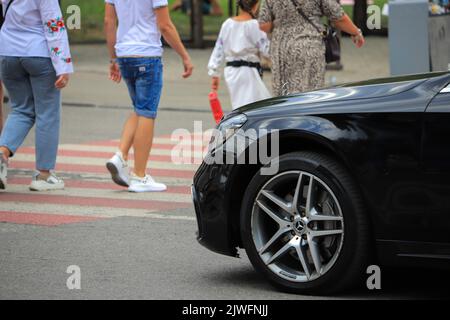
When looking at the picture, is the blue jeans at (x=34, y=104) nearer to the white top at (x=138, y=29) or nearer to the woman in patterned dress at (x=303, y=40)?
the white top at (x=138, y=29)

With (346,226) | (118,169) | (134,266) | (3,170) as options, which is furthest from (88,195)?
(346,226)

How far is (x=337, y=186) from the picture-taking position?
5.73m

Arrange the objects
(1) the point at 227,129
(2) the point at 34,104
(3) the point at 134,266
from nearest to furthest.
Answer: (1) the point at 227,129 < (3) the point at 134,266 < (2) the point at 34,104

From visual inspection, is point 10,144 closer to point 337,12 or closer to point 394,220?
point 337,12

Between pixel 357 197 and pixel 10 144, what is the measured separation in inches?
183

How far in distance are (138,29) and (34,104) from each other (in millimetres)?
1116

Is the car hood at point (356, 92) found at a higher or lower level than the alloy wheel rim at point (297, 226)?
higher

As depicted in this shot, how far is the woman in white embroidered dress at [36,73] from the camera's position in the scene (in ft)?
31.1

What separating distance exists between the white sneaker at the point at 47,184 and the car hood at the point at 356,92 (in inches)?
149

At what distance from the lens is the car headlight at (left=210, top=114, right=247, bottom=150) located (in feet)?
20.5

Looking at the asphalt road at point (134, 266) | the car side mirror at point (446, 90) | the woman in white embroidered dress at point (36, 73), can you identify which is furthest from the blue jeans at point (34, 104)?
the car side mirror at point (446, 90)

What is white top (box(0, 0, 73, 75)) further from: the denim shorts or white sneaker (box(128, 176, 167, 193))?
white sneaker (box(128, 176, 167, 193))

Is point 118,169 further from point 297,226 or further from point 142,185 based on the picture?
point 297,226
